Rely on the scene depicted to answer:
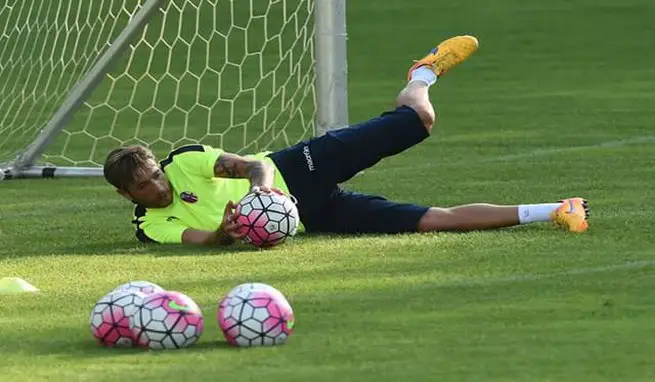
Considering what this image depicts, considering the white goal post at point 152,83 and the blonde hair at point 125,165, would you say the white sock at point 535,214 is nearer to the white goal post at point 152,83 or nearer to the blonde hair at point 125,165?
the blonde hair at point 125,165

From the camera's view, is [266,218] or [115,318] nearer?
[115,318]

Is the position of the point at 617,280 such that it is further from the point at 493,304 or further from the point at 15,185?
the point at 15,185

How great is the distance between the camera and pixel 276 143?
14.1 m

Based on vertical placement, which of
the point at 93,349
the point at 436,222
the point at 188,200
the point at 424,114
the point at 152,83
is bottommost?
the point at 152,83

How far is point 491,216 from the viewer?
31.5ft

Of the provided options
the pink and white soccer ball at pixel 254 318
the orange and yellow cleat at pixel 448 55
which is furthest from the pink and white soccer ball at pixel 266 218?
the pink and white soccer ball at pixel 254 318

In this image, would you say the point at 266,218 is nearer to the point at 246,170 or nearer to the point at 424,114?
the point at 246,170

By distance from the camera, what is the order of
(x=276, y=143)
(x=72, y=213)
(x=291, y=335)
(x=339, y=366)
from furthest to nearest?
(x=276, y=143), (x=72, y=213), (x=291, y=335), (x=339, y=366)

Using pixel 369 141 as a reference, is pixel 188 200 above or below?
below

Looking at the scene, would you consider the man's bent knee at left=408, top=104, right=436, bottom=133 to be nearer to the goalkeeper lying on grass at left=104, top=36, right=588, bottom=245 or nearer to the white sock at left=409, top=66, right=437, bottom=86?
the goalkeeper lying on grass at left=104, top=36, right=588, bottom=245

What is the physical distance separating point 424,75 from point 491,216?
52.7 inches

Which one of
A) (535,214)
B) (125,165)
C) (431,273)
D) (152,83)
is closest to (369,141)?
(535,214)

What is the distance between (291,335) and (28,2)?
11.4 metres

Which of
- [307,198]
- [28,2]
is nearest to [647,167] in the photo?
[307,198]
